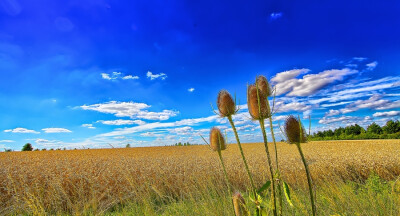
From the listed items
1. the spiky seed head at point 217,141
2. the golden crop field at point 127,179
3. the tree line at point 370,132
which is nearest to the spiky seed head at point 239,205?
the spiky seed head at point 217,141

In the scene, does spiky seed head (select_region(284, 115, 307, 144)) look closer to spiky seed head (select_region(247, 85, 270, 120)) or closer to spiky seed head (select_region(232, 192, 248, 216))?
spiky seed head (select_region(247, 85, 270, 120))

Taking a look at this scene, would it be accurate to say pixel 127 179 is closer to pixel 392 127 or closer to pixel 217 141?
pixel 217 141

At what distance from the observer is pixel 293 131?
1562mm

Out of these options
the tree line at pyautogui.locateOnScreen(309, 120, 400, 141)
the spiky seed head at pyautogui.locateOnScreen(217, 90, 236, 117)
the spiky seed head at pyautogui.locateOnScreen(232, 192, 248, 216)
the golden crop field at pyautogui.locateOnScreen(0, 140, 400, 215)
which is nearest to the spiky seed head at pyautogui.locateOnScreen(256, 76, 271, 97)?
the spiky seed head at pyautogui.locateOnScreen(217, 90, 236, 117)

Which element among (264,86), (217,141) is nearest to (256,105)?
(264,86)

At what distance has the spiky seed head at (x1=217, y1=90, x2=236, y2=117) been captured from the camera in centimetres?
177

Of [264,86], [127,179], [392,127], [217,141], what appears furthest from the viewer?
[392,127]

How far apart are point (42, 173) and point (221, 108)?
6.72 metres

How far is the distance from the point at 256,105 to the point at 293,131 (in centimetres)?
29

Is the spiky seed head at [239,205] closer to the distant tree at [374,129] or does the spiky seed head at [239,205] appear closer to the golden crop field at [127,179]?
the golden crop field at [127,179]

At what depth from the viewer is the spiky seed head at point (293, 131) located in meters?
1.55

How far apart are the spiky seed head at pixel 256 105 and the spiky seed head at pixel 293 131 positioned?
0.20m

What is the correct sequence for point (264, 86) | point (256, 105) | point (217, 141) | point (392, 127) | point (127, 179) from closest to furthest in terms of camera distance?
point (256, 105) → point (264, 86) → point (217, 141) → point (127, 179) → point (392, 127)

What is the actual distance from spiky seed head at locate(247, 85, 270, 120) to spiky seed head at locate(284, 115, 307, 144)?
20cm
